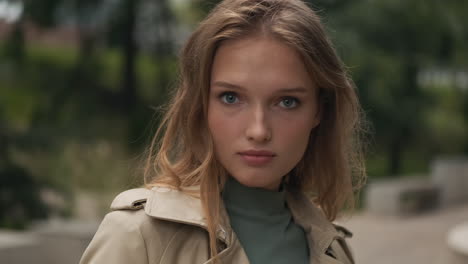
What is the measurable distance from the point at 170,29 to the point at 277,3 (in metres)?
12.7

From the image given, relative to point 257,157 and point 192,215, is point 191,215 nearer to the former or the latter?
point 192,215

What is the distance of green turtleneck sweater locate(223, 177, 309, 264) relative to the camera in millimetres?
1998

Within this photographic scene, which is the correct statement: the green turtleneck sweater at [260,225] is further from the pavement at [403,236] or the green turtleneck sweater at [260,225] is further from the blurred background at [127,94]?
the blurred background at [127,94]

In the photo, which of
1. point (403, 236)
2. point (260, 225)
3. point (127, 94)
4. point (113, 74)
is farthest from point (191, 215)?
point (113, 74)

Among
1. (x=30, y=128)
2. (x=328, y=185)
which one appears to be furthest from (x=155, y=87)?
(x=328, y=185)

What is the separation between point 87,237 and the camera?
7.23 metres

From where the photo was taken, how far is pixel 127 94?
49.0 ft

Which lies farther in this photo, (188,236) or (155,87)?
(155,87)

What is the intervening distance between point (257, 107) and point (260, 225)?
0.34 metres

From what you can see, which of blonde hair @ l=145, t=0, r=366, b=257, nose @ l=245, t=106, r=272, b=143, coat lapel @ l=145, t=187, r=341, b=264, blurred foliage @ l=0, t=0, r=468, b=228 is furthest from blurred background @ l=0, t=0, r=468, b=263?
nose @ l=245, t=106, r=272, b=143

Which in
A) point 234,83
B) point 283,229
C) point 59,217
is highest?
point 234,83

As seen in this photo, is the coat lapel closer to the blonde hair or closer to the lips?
the blonde hair

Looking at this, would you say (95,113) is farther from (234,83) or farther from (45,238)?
(234,83)

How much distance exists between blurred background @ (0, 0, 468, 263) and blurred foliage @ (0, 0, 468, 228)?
0.02 metres
